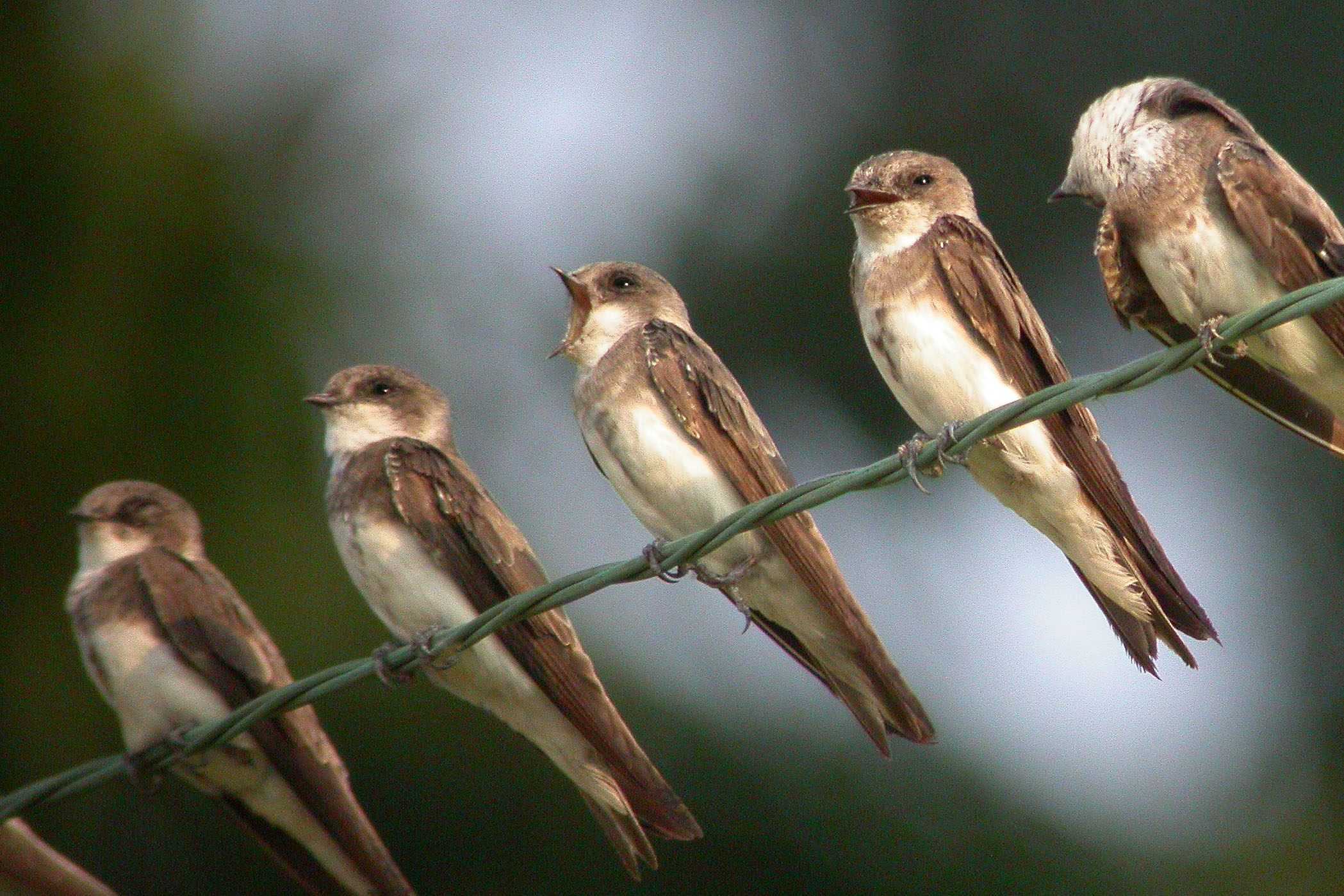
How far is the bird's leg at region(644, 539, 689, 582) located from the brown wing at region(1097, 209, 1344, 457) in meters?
1.71

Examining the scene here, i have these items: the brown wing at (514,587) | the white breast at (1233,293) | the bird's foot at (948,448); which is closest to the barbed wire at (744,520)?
the bird's foot at (948,448)

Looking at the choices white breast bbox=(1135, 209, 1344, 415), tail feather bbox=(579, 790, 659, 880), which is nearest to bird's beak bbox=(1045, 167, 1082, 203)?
white breast bbox=(1135, 209, 1344, 415)

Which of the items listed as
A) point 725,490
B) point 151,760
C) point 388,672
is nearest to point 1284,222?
point 725,490

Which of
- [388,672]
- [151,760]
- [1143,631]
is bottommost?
[1143,631]

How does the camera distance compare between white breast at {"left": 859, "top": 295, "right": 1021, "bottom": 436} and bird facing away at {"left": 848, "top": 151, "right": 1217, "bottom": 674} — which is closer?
bird facing away at {"left": 848, "top": 151, "right": 1217, "bottom": 674}

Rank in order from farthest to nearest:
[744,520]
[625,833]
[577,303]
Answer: [577,303] → [625,833] → [744,520]

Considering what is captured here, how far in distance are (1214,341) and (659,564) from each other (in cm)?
154

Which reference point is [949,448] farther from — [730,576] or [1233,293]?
[730,576]

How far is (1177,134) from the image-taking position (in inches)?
247

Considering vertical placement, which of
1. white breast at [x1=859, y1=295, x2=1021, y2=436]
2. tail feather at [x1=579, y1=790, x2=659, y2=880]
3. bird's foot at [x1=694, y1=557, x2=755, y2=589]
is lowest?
tail feather at [x1=579, y1=790, x2=659, y2=880]

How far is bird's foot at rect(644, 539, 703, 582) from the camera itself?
5.23 meters

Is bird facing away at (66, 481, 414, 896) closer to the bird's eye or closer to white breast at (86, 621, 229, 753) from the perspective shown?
white breast at (86, 621, 229, 753)

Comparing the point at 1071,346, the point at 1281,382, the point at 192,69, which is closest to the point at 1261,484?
the point at 1071,346

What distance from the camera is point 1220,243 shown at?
235 inches
